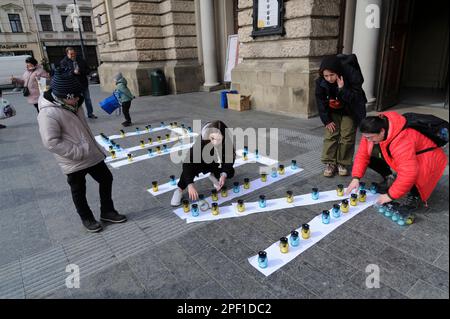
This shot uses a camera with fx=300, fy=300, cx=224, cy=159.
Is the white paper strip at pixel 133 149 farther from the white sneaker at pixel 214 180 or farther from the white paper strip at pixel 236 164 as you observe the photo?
the white sneaker at pixel 214 180

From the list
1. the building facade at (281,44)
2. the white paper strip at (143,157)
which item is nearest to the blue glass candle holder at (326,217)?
the white paper strip at (143,157)

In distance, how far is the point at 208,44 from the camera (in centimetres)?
1293

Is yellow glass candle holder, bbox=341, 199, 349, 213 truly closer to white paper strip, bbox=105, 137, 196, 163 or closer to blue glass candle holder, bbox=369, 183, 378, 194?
blue glass candle holder, bbox=369, 183, 378, 194

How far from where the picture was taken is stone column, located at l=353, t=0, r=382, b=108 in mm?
7211

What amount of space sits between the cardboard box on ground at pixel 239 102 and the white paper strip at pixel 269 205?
19.2 feet

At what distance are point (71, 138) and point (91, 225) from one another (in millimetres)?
992

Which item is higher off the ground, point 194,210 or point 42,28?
point 42,28

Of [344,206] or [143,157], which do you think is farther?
[143,157]

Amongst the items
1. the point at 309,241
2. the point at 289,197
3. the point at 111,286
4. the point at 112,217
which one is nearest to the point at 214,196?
the point at 289,197

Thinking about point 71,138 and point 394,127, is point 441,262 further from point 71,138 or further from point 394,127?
point 71,138

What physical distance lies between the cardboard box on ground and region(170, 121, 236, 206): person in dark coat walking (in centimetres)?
548
